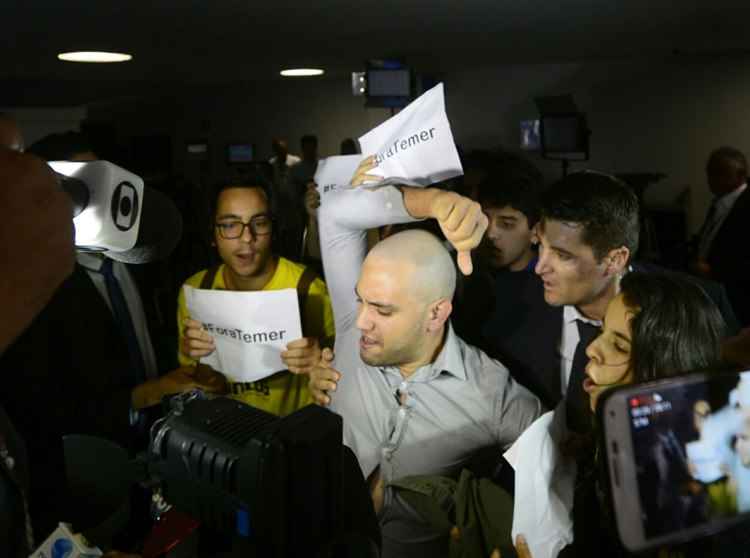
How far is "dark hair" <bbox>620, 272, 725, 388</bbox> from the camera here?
1270 mm

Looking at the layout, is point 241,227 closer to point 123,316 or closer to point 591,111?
point 123,316

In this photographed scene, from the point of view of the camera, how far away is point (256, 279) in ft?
6.70

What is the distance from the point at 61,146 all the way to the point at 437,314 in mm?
1441

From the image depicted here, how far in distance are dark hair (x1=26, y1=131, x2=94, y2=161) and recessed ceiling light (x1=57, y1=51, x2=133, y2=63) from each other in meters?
3.21

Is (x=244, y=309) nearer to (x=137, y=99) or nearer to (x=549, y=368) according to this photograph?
(x=549, y=368)

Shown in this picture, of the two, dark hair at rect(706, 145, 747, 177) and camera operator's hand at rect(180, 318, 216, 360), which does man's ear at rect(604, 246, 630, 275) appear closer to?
camera operator's hand at rect(180, 318, 216, 360)

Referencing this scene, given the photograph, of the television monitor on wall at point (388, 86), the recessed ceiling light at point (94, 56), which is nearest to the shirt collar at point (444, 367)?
the television monitor on wall at point (388, 86)

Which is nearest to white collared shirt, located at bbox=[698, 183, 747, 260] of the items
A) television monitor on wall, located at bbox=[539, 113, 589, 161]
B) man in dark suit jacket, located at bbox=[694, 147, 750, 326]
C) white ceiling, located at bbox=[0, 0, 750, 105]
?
man in dark suit jacket, located at bbox=[694, 147, 750, 326]

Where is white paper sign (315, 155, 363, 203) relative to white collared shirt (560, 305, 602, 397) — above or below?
above

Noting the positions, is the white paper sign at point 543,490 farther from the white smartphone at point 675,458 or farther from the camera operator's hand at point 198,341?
the camera operator's hand at point 198,341

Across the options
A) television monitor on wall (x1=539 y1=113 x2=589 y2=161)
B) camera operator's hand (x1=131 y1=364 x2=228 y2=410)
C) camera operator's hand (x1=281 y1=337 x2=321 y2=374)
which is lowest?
camera operator's hand (x1=131 y1=364 x2=228 y2=410)

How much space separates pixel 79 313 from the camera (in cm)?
160

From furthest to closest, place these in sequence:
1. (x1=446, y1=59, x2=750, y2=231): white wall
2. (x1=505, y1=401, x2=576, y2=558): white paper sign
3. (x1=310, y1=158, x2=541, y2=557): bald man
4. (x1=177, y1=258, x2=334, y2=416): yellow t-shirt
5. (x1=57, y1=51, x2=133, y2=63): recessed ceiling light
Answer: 1. (x1=446, y1=59, x2=750, y2=231): white wall
2. (x1=57, y1=51, x2=133, y2=63): recessed ceiling light
3. (x1=177, y1=258, x2=334, y2=416): yellow t-shirt
4. (x1=310, y1=158, x2=541, y2=557): bald man
5. (x1=505, y1=401, x2=576, y2=558): white paper sign

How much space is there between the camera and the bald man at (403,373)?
4.82 feet
